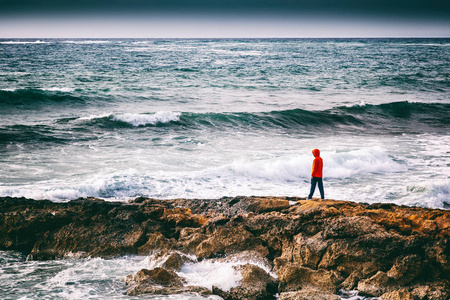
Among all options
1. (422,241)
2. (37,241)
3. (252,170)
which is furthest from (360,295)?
(252,170)

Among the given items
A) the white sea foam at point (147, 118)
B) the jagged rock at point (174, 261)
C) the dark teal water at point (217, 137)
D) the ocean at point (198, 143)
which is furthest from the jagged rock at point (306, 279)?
Result: the white sea foam at point (147, 118)

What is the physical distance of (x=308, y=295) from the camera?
4.72m

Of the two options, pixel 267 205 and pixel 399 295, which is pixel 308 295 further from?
pixel 267 205

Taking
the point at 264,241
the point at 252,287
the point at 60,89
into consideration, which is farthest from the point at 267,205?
the point at 60,89

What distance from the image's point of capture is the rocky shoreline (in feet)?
16.7

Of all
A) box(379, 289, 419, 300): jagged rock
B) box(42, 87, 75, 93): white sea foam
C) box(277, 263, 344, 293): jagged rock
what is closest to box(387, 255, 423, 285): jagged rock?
box(379, 289, 419, 300): jagged rock

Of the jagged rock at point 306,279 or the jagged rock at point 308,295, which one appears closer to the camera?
the jagged rock at point 308,295

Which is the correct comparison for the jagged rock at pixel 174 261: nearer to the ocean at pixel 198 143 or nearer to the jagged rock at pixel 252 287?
the ocean at pixel 198 143

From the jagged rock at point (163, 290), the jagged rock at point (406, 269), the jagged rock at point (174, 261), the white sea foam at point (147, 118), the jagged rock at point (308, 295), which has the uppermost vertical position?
the white sea foam at point (147, 118)

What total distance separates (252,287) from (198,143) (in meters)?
11.0

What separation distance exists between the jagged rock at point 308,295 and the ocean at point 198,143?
232 centimetres

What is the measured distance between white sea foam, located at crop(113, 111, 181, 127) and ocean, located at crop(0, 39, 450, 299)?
3.7 inches

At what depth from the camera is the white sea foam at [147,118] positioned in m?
18.5

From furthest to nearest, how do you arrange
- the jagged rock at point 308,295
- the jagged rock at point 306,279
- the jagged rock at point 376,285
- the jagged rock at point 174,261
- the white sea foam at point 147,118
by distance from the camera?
Result: the white sea foam at point 147,118 < the jagged rock at point 174,261 < the jagged rock at point 306,279 < the jagged rock at point 376,285 < the jagged rock at point 308,295
